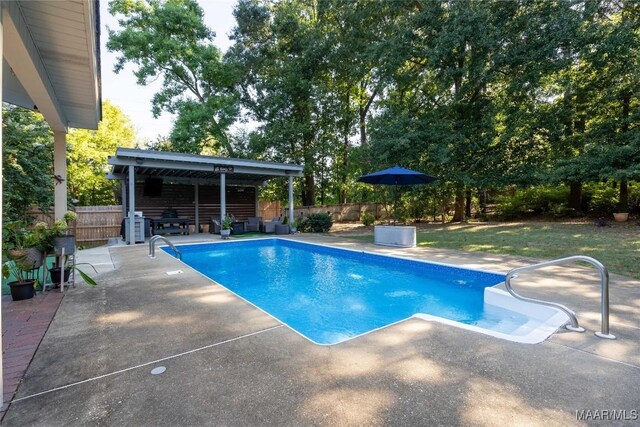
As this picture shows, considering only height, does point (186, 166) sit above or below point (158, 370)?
above

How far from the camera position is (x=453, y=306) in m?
4.82

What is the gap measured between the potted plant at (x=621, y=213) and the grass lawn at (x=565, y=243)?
0.65 m

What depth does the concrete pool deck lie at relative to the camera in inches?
69.5

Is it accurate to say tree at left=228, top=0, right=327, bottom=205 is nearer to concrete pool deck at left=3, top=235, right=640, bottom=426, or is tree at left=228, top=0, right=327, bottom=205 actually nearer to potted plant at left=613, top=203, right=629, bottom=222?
potted plant at left=613, top=203, right=629, bottom=222

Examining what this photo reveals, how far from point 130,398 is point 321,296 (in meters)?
3.68

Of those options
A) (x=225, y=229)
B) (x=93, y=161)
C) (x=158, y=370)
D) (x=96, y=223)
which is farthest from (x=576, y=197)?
(x=93, y=161)

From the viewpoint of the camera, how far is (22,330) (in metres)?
Result: 3.00

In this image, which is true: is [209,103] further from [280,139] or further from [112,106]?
[112,106]

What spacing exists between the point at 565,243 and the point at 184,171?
13.1 meters

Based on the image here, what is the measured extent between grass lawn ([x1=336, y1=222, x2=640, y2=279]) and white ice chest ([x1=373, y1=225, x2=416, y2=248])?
0.66 metres

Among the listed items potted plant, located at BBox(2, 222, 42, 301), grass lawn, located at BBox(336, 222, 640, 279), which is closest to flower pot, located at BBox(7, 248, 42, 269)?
potted plant, located at BBox(2, 222, 42, 301)

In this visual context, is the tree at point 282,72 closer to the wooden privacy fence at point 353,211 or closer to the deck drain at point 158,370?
the wooden privacy fence at point 353,211

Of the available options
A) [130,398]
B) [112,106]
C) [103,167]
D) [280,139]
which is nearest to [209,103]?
[280,139]

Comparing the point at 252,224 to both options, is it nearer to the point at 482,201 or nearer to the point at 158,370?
the point at 158,370
